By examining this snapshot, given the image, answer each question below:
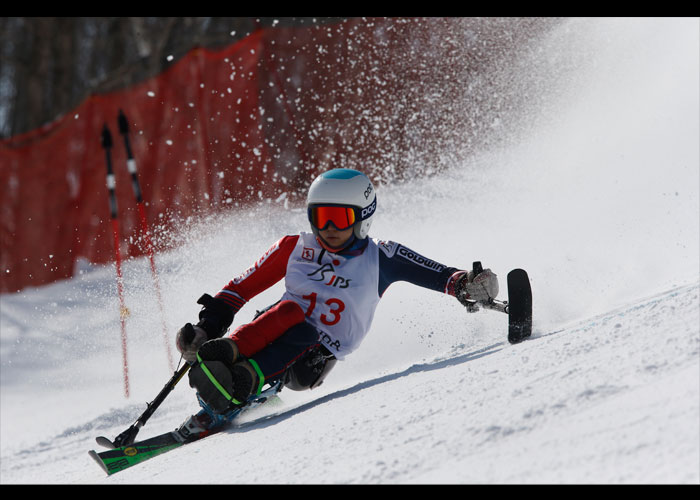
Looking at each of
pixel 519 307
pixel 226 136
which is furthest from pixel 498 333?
pixel 226 136

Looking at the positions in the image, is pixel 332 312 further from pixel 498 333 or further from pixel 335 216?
pixel 498 333

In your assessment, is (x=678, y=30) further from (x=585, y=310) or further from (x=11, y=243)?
(x=11, y=243)

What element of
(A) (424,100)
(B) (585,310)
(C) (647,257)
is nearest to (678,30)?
(A) (424,100)

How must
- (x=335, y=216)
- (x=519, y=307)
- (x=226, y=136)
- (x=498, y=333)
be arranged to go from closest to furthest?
(x=519, y=307)
(x=335, y=216)
(x=498, y=333)
(x=226, y=136)

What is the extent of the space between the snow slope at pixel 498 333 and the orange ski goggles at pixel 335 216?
0.74 meters

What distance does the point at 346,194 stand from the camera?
12.0 feet

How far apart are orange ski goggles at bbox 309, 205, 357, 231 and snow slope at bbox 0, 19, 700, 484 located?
29.3 inches

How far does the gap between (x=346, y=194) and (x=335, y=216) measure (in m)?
0.12

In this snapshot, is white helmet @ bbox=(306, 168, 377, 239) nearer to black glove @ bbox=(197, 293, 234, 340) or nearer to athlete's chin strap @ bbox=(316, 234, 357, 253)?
athlete's chin strap @ bbox=(316, 234, 357, 253)

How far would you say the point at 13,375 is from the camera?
21.7 ft

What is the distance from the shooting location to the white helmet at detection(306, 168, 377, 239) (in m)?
3.65

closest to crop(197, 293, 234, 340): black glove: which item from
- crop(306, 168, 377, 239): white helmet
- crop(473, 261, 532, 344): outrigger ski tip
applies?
crop(306, 168, 377, 239): white helmet

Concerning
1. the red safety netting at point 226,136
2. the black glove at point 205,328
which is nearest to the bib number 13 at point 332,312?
the black glove at point 205,328
